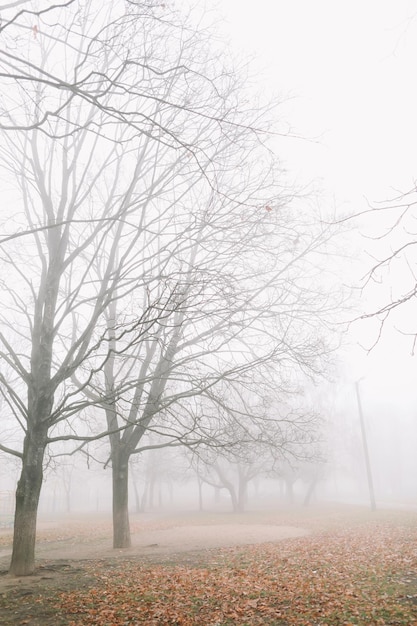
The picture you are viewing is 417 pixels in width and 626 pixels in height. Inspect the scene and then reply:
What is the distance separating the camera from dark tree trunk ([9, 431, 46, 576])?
803 cm

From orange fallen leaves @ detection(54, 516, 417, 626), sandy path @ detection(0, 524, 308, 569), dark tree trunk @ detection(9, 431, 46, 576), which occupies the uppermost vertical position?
dark tree trunk @ detection(9, 431, 46, 576)

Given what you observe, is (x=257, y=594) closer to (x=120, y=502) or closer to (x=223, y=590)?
(x=223, y=590)

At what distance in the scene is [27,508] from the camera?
8.13 meters

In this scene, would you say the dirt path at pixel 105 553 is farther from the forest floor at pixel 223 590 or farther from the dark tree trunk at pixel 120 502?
the dark tree trunk at pixel 120 502

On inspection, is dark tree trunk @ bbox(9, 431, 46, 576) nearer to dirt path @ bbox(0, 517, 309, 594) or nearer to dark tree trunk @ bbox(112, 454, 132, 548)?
dirt path @ bbox(0, 517, 309, 594)

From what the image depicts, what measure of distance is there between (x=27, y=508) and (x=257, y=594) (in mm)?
4379

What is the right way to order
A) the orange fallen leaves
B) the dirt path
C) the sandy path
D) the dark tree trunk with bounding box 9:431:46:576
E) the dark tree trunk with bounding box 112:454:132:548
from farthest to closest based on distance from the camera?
the dark tree trunk with bounding box 112:454:132:548
the sandy path
the dark tree trunk with bounding box 9:431:46:576
the dirt path
the orange fallen leaves

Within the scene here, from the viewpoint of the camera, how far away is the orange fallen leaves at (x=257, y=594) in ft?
17.4

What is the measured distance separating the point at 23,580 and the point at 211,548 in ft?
21.6

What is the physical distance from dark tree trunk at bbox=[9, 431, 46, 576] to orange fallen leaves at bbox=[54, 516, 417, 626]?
4.72 feet

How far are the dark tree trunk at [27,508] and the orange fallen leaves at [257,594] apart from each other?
1440mm

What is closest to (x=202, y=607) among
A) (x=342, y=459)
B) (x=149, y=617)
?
(x=149, y=617)

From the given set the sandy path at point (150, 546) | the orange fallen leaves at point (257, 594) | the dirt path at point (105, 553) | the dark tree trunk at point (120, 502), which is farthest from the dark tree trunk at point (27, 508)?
the dark tree trunk at point (120, 502)

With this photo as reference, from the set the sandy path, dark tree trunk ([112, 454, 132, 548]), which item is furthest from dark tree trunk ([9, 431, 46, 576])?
dark tree trunk ([112, 454, 132, 548])
